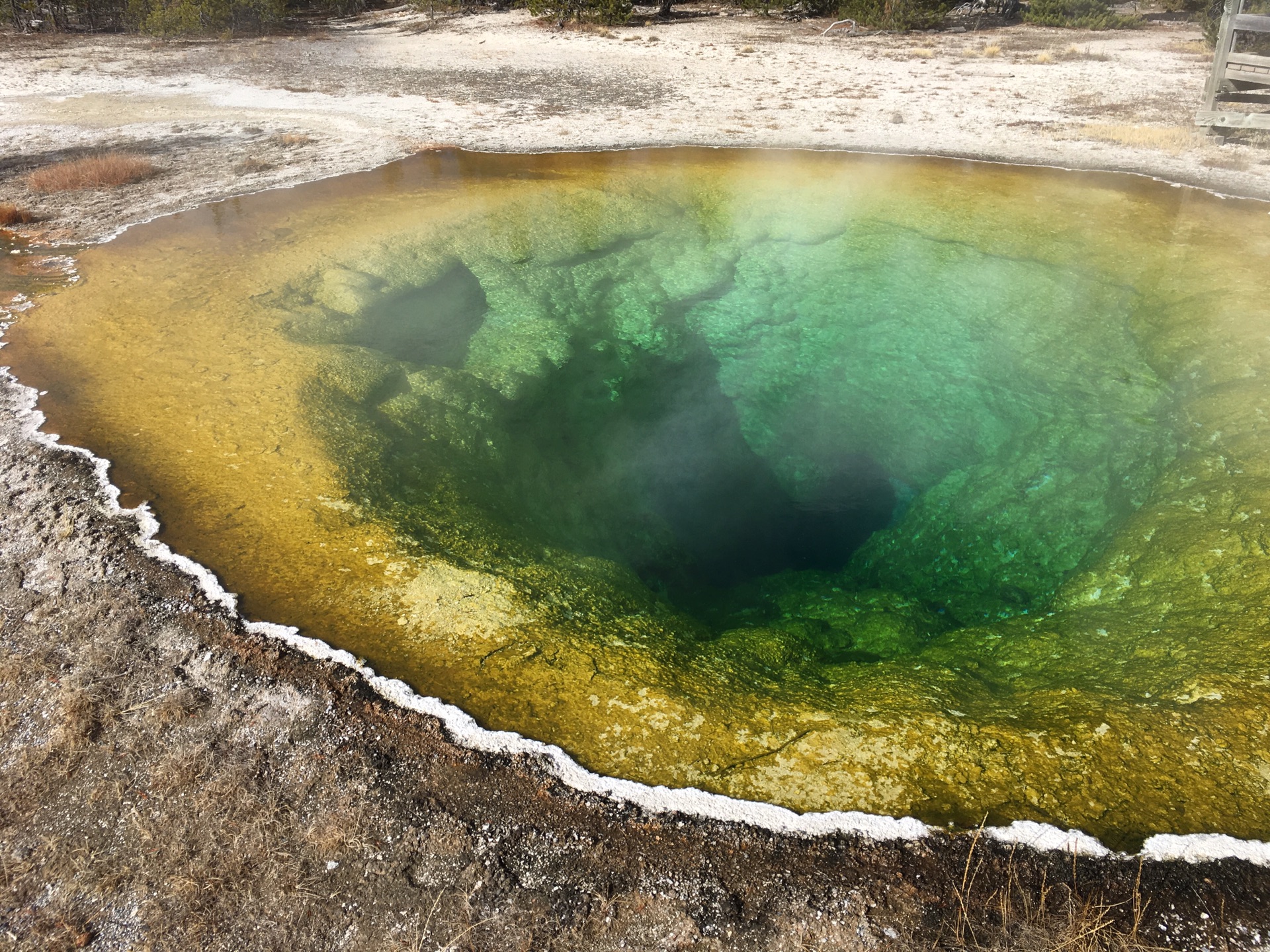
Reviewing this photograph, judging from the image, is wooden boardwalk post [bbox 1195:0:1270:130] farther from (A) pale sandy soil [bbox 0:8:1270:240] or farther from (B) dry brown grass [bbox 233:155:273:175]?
(B) dry brown grass [bbox 233:155:273:175]

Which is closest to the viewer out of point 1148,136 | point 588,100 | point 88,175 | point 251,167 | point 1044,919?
point 1044,919

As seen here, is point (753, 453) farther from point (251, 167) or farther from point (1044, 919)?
point (251, 167)

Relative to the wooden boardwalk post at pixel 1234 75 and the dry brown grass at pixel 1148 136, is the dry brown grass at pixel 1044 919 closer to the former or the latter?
the dry brown grass at pixel 1148 136

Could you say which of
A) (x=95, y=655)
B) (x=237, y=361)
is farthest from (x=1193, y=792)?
(x=237, y=361)

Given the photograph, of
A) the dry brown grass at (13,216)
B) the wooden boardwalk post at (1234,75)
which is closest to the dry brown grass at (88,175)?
the dry brown grass at (13,216)

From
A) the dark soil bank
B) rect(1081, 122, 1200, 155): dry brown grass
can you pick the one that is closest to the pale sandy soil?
rect(1081, 122, 1200, 155): dry brown grass

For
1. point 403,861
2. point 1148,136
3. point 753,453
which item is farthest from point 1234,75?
point 403,861

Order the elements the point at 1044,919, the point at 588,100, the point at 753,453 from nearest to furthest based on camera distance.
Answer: the point at 1044,919 → the point at 753,453 → the point at 588,100
